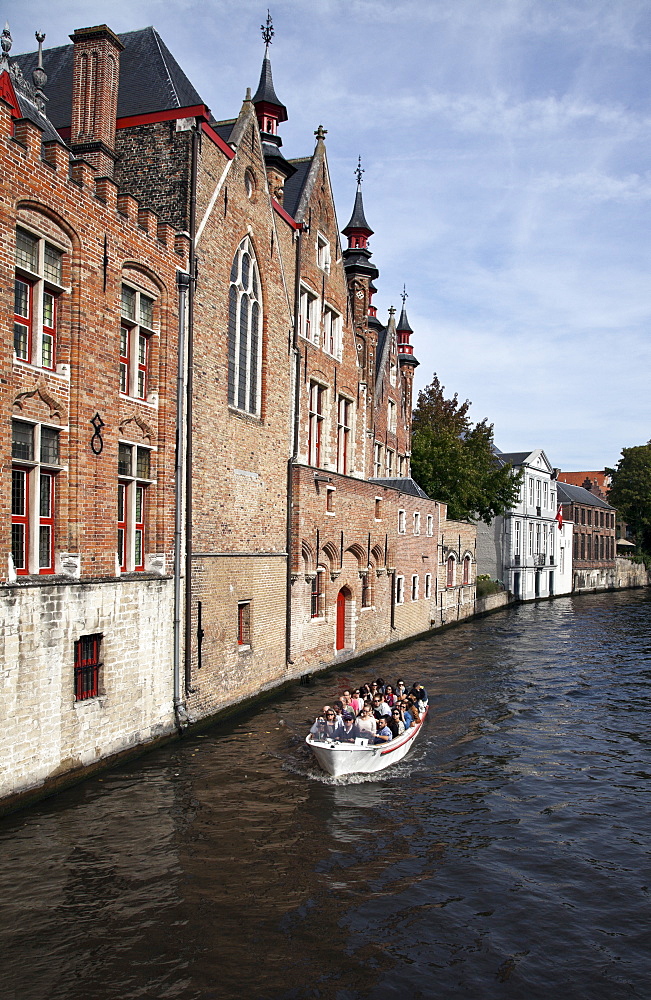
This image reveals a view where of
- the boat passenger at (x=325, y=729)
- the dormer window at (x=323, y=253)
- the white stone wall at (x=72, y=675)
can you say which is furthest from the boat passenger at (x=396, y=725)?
the dormer window at (x=323, y=253)

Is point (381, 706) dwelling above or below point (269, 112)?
below

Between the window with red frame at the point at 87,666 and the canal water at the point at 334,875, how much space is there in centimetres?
161

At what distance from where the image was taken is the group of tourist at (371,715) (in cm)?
1620

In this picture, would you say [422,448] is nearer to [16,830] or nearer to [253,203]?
[253,203]

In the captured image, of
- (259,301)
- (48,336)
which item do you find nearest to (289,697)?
(259,301)

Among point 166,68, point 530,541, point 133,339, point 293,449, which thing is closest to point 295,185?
point 166,68

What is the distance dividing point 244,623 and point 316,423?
28.9ft

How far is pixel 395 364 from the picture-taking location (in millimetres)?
41281

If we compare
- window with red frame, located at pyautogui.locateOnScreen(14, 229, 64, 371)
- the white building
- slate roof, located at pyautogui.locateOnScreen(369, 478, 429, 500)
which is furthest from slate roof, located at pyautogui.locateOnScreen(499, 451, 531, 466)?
window with red frame, located at pyautogui.locateOnScreen(14, 229, 64, 371)

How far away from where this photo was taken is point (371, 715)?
17.1 metres

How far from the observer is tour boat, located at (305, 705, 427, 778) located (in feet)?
50.4

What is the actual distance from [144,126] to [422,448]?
32714mm

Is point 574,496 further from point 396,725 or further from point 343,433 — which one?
point 396,725

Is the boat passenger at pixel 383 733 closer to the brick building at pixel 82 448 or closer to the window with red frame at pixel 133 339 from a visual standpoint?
the brick building at pixel 82 448
